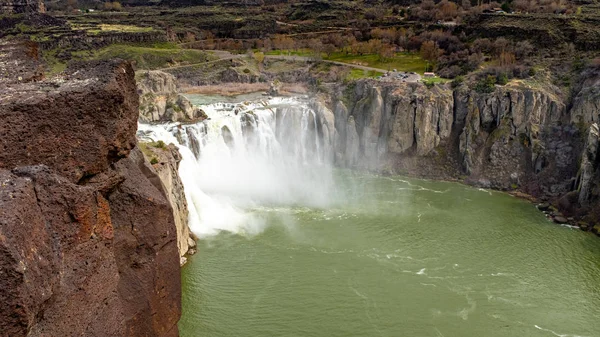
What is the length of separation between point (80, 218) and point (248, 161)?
122 feet

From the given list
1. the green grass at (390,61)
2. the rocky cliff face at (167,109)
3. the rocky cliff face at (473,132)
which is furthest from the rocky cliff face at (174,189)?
the green grass at (390,61)

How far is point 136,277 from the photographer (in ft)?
21.5

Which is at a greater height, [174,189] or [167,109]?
[167,109]

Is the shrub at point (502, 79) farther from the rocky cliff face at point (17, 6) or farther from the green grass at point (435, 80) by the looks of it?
the rocky cliff face at point (17, 6)

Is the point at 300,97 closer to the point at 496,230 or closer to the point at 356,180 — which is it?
the point at 356,180

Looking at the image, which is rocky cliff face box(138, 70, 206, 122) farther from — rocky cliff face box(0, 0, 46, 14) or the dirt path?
rocky cliff face box(0, 0, 46, 14)

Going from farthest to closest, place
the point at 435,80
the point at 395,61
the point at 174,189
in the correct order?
the point at 395,61 → the point at 435,80 → the point at 174,189

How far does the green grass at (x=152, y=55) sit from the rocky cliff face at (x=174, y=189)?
4741 centimetres

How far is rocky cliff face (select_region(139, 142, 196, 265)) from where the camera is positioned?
26.4 m

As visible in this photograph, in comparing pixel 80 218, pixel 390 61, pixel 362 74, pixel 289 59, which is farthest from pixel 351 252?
pixel 289 59

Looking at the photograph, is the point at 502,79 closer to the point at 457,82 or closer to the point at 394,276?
the point at 457,82

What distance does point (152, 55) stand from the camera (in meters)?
75.6

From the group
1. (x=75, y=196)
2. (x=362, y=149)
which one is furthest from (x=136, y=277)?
(x=362, y=149)

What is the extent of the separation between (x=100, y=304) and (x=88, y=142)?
6.37 ft
